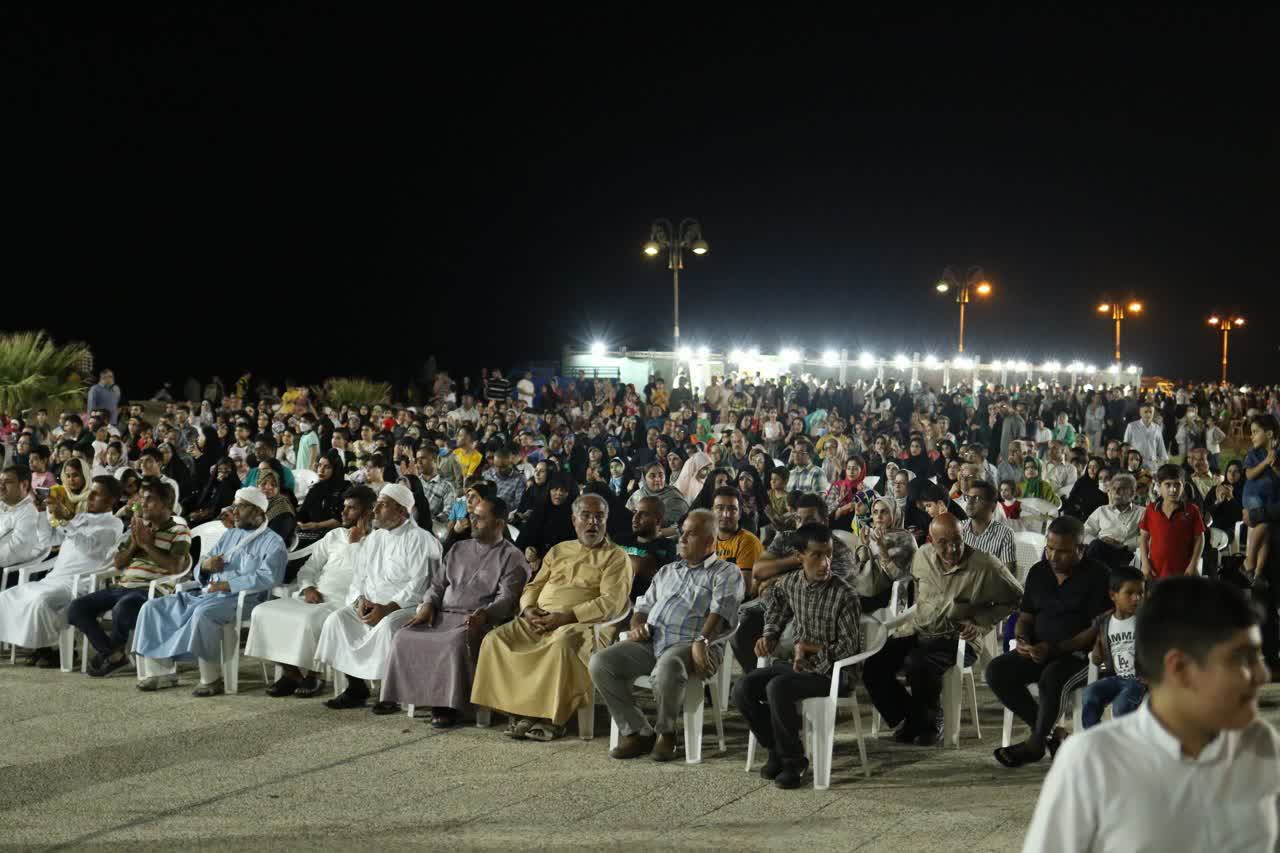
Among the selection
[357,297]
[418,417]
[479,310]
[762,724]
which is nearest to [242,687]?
[762,724]

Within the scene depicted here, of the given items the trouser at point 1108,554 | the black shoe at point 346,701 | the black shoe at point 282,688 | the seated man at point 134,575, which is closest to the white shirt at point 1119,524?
the trouser at point 1108,554

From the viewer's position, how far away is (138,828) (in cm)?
483

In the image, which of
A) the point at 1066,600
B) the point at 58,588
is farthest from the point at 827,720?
the point at 58,588

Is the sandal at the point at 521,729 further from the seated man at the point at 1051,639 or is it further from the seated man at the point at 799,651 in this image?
the seated man at the point at 1051,639

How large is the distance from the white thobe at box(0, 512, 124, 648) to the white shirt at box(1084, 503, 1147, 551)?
647 centimetres

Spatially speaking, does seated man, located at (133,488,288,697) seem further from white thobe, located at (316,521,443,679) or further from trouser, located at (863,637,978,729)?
trouser, located at (863,637,978,729)

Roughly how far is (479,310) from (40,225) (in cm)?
2429

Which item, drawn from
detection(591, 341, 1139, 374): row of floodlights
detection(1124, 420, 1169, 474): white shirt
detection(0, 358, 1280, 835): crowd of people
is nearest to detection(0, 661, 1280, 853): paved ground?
detection(0, 358, 1280, 835): crowd of people

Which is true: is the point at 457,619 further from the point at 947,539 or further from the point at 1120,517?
the point at 1120,517

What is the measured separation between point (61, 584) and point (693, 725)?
178 inches

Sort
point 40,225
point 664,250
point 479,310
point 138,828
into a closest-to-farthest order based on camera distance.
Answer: point 138,828, point 664,250, point 40,225, point 479,310

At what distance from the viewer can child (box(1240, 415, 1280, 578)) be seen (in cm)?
766

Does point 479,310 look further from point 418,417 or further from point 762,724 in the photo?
point 762,724

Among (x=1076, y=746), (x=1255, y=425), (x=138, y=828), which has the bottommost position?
(x=138, y=828)
